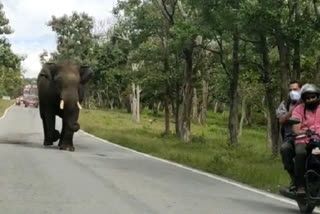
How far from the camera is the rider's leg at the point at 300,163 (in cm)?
952

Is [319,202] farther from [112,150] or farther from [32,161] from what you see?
→ [112,150]

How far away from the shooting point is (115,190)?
11.6m

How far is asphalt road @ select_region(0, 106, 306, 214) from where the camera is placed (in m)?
9.67

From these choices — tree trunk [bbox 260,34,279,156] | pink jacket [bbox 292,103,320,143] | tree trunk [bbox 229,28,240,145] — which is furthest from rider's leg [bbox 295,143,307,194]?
tree trunk [bbox 229,28,240,145]

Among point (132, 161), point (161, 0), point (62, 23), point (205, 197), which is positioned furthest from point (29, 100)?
point (205, 197)

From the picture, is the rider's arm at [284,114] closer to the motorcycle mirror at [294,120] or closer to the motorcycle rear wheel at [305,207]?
the motorcycle mirror at [294,120]

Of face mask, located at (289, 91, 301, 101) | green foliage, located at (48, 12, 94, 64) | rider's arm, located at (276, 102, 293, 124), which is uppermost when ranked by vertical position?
green foliage, located at (48, 12, 94, 64)

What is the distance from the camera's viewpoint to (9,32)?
54.2 m

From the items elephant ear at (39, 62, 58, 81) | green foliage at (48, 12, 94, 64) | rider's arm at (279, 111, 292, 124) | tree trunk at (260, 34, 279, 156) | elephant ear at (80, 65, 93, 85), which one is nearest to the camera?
rider's arm at (279, 111, 292, 124)

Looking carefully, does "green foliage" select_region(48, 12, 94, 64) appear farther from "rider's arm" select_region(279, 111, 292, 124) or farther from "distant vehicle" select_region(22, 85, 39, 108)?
"rider's arm" select_region(279, 111, 292, 124)

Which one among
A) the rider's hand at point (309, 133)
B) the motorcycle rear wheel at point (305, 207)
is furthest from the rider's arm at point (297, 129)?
the motorcycle rear wheel at point (305, 207)

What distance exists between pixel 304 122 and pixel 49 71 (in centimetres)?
1438

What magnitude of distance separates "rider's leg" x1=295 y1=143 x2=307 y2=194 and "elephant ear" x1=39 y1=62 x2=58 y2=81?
1437 centimetres

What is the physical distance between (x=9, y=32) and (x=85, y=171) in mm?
41693
